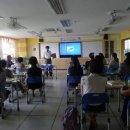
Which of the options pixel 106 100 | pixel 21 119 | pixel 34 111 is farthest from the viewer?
pixel 34 111

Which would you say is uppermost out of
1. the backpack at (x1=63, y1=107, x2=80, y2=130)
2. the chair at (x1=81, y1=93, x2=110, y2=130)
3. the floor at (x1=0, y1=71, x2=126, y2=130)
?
the chair at (x1=81, y1=93, x2=110, y2=130)

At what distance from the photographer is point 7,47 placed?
1388 cm

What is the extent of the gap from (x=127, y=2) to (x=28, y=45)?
11.5 m

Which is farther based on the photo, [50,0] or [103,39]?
[103,39]

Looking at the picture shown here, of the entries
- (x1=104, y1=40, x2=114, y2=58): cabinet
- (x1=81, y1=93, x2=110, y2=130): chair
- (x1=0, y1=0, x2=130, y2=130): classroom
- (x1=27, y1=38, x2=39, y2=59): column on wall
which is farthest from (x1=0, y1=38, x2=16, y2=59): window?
(x1=81, y1=93, x2=110, y2=130): chair

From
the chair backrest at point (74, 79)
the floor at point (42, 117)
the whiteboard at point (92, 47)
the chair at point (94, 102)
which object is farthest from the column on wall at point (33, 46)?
the chair at point (94, 102)

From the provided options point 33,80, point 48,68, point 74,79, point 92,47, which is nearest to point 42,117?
point 33,80

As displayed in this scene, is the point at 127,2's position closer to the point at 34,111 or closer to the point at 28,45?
the point at 34,111

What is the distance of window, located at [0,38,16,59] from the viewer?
12.9 m

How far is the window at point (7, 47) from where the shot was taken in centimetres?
1291

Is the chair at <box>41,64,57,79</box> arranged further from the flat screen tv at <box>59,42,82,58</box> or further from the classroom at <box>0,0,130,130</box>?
the flat screen tv at <box>59,42,82,58</box>

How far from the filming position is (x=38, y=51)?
51.2ft

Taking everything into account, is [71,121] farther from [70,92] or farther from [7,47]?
[7,47]

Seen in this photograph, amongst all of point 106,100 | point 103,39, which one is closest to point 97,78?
point 106,100
